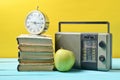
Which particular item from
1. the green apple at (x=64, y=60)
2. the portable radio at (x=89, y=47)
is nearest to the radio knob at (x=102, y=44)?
the portable radio at (x=89, y=47)

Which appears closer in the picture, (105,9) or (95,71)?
(95,71)

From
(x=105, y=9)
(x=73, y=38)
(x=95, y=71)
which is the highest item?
(x=105, y=9)

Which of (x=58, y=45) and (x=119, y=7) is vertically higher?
(x=119, y=7)

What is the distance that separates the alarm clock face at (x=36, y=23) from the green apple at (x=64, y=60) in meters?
0.13

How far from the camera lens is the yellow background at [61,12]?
47.8 inches

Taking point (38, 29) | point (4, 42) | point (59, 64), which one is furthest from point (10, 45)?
point (59, 64)

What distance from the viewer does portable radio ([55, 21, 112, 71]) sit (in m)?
0.85

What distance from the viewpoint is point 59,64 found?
0.83 m

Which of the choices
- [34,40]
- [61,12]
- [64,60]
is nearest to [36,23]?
[34,40]

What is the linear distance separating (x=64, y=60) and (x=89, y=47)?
0.37 feet

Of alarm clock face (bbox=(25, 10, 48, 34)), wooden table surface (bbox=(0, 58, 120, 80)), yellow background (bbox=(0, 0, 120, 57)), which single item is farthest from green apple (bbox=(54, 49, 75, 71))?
yellow background (bbox=(0, 0, 120, 57))
